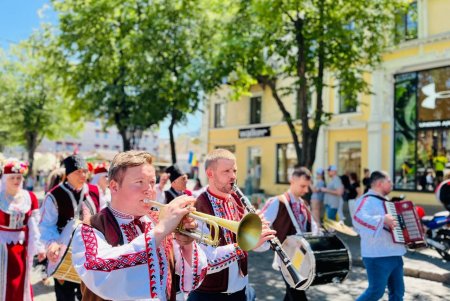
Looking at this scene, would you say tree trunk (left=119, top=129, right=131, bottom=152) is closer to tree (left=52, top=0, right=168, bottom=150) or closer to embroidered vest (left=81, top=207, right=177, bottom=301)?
tree (left=52, top=0, right=168, bottom=150)

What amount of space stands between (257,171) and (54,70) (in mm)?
12378

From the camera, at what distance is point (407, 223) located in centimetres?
591

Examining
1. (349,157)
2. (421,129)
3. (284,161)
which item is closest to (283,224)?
(421,129)

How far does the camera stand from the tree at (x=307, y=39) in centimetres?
1183

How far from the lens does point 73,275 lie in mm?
3568

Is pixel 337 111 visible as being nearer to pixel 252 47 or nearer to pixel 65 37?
pixel 252 47

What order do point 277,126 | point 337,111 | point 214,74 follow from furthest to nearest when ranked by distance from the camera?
point 277,126 → point 337,111 → point 214,74

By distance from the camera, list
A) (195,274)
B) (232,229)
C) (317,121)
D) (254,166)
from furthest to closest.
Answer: (254,166), (317,121), (195,274), (232,229)

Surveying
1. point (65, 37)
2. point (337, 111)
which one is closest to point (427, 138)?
point (337, 111)

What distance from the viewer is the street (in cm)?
685

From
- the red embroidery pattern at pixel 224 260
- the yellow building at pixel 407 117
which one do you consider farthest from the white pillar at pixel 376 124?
the red embroidery pattern at pixel 224 260

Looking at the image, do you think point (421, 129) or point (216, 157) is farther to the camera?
point (421, 129)

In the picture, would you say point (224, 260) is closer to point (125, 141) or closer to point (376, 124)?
point (376, 124)

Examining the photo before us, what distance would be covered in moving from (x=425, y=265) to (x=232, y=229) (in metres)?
7.56
